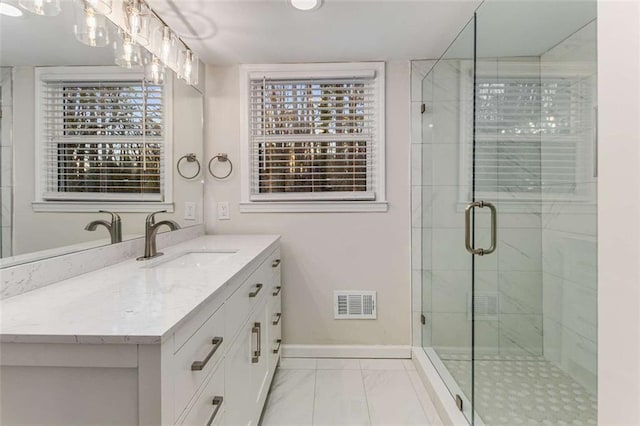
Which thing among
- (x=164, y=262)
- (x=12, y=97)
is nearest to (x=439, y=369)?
(x=164, y=262)

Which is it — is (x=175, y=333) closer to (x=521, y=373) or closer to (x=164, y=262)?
(x=164, y=262)

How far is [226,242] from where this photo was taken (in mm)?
1990

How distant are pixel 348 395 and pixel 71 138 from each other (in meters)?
1.92

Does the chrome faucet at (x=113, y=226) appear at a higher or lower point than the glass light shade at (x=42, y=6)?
lower

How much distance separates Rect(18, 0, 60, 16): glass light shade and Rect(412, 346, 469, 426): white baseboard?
2.41 m

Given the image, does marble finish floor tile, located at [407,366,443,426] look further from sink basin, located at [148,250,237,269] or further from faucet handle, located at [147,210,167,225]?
faucet handle, located at [147,210,167,225]

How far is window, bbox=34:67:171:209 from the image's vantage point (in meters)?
1.18

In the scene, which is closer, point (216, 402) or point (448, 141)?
point (216, 402)

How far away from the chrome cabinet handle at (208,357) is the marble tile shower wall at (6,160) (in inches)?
28.1

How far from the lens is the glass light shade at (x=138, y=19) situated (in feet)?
4.80

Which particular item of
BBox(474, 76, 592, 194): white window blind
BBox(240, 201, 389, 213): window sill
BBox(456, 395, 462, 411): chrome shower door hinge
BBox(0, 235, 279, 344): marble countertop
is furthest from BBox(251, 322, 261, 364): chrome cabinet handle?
BBox(474, 76, 592, 194): white window blind

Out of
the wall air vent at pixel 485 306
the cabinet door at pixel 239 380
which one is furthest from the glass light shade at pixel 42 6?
the wall air vent at pixel 485 306

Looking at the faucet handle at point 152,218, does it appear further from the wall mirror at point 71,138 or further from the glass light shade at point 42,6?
the glass light shade at point 42,6

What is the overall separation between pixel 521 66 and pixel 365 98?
978mm
